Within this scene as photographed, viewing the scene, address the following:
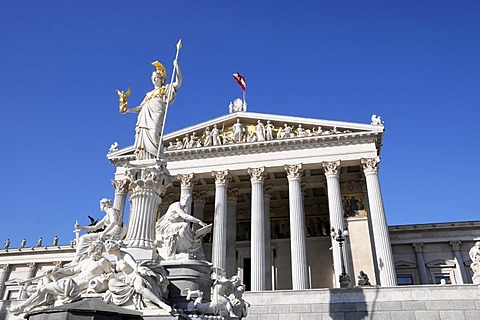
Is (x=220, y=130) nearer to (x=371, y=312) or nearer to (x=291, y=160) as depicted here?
(x=291, y=160)

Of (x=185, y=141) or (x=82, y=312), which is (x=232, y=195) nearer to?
(x=185, y=141)

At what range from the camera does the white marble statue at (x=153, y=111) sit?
35.1 ft

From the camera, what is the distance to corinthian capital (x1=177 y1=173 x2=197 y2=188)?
107 ft

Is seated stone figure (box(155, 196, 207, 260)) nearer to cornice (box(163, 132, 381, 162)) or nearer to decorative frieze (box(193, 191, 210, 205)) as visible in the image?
cornice (box(163, 132, 381, 162))

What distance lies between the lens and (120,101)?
37.8 ft

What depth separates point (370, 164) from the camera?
30453 mm

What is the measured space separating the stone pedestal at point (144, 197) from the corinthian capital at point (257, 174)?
70.4ft

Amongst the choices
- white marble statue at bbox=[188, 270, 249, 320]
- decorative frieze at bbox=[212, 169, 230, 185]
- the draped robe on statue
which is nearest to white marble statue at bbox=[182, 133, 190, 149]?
decorative frieze at bbox=[212, 169, 230, 185]

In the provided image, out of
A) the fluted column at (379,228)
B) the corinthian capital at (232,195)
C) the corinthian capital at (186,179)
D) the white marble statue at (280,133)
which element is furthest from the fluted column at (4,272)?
the fluted column at (379,228)

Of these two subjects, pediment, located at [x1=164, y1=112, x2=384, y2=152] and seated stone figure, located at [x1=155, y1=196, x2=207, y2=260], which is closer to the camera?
seated stone figure, located at [x1=155, y1=196, x2=207, y2=260]

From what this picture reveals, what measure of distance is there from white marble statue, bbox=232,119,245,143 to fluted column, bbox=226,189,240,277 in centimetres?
486

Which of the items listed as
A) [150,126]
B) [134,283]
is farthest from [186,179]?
[134,283]

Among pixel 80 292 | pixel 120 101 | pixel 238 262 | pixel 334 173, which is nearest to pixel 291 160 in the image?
pixel 334 173

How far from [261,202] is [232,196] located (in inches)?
216
